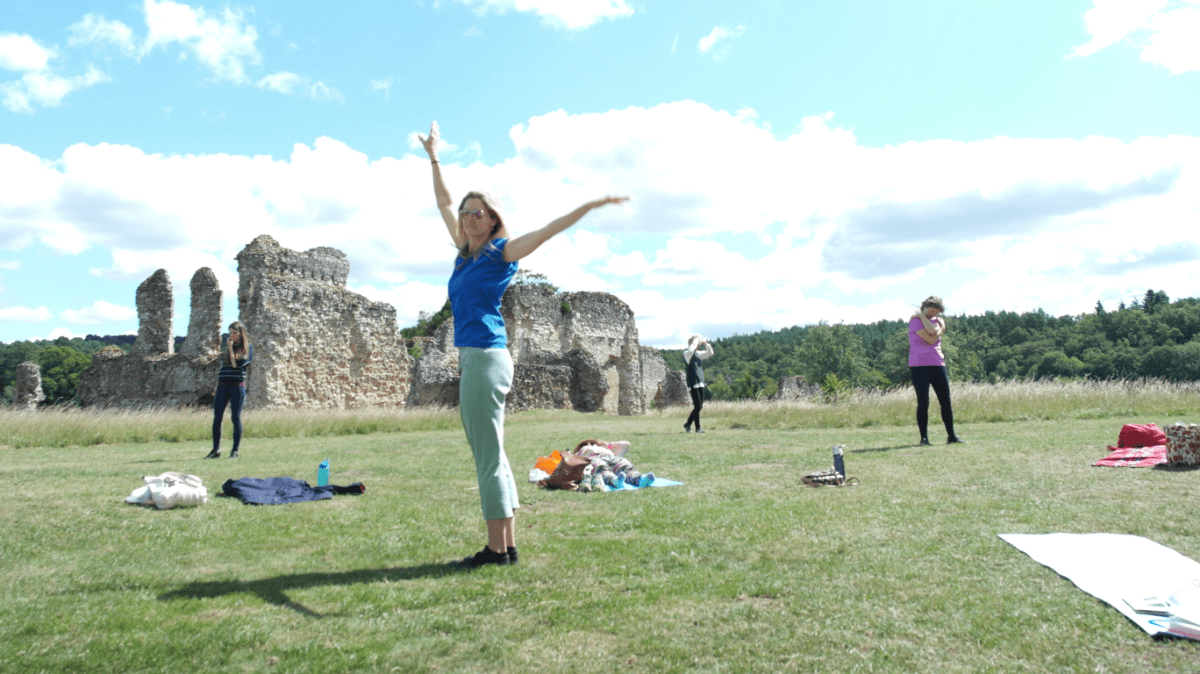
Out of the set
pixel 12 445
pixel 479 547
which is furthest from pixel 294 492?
pixel 12 445

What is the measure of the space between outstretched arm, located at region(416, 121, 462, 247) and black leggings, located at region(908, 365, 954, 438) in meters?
6.57

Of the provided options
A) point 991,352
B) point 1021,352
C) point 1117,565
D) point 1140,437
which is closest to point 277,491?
point 1117,565

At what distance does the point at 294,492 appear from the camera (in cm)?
541

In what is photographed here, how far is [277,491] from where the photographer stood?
17.8 ft

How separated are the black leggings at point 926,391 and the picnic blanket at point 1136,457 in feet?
6.43

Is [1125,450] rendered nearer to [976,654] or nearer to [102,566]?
[976,654]

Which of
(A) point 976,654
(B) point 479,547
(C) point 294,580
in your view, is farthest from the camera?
(B) point 479,547

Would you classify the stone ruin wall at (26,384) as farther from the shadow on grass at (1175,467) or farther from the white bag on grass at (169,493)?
the shadow on grass at (1175,467)

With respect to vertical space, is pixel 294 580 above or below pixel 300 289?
below

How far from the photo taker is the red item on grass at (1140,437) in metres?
6.78

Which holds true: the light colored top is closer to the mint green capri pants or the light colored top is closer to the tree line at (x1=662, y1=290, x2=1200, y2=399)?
the mint green capri pants

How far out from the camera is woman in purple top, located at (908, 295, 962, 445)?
848 centimetres

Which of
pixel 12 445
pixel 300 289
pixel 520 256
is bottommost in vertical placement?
pixel 12 445

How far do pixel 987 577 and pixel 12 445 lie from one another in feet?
44.3
